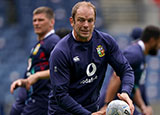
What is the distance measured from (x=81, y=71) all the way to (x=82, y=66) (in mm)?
54

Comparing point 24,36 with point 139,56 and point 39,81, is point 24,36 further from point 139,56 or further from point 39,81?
point 139,56

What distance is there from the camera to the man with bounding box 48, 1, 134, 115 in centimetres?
336

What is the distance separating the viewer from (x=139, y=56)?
4.71m

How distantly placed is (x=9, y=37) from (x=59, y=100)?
27.7ft

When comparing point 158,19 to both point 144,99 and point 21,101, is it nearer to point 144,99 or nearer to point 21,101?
point 144,99

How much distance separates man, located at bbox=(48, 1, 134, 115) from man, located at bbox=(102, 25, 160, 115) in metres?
0.82

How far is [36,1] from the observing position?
38.0 ft

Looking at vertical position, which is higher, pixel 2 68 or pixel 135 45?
pixel 135 45

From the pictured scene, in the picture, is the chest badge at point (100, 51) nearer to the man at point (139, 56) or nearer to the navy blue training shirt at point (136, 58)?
the man at point (139, 56)

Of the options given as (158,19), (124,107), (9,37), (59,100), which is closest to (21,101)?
(59,100)

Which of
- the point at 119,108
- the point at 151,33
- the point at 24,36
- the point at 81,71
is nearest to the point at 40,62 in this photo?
the point at 81,71

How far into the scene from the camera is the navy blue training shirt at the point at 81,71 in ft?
11.0

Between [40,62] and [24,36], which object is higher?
[40,62]

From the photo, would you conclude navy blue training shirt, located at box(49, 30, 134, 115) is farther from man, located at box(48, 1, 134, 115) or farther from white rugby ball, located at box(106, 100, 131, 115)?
white rugby ball, located at box(106, 100, 131, 115)
